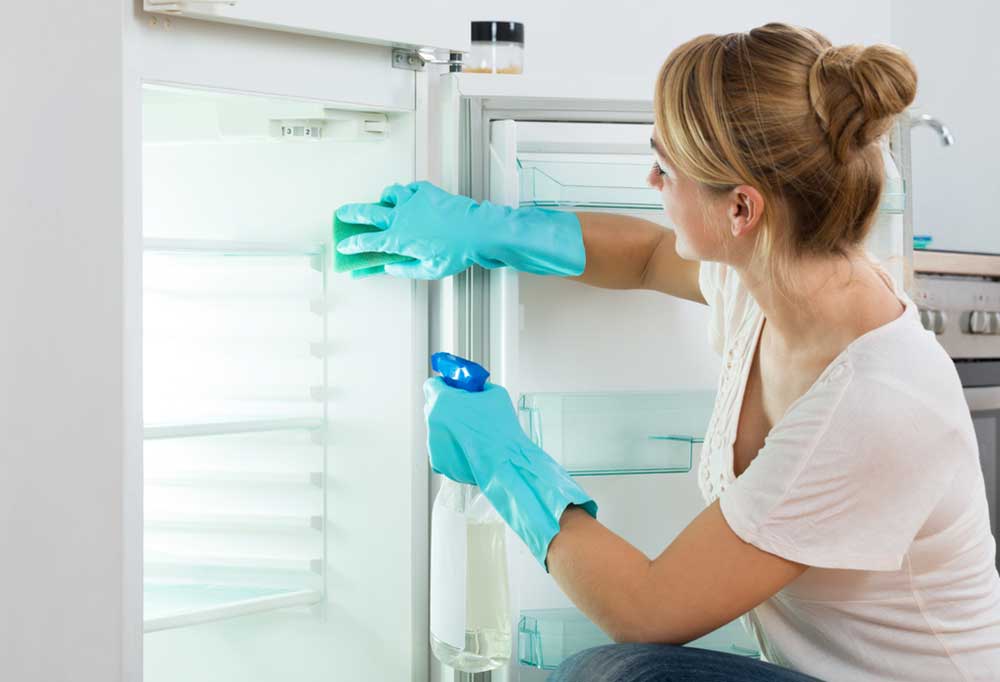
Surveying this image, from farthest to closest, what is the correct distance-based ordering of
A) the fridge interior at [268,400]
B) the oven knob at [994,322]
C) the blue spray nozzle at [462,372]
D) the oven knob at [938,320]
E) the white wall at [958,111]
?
the white wall at [958,111]
the oven knob at [994,322]
the oven knob at [938,320]
the fridge interior at [268,400]
the blue spray nozzle at [462,372]

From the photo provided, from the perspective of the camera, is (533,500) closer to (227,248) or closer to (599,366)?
(599,366)

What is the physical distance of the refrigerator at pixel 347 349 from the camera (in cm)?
155

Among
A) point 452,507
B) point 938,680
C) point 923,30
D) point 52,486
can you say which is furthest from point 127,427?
point 923,30

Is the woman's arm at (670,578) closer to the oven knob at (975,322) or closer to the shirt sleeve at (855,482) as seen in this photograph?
the shirt sleeve at (855,482)

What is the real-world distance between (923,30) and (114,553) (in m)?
2.51

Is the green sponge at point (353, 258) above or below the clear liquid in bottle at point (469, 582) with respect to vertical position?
above

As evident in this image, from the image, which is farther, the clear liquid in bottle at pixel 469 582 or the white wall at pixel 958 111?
the white wall at pixel 958 111

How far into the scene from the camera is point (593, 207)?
1.60 meters

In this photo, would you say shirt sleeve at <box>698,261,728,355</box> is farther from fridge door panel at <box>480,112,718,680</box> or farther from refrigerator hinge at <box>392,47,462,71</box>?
refrigerator hinge at <box>392,47,462,71</box>

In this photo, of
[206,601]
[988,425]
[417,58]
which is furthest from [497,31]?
[988,425]

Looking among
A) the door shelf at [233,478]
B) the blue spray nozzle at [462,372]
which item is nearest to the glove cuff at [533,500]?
the blue spray nozzle at [462,372]

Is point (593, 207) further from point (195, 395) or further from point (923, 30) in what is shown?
point (923, 30)

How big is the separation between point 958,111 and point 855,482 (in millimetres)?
2126

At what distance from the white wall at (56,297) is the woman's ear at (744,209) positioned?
705mm
